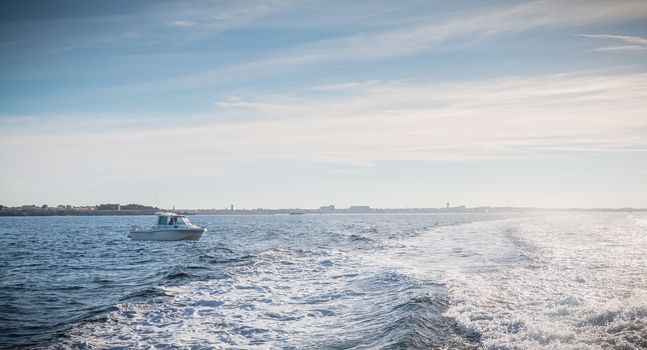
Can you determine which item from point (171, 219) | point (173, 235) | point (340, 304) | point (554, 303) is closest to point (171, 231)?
point (173, 235)

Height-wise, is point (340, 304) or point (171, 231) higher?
point (171, 231)

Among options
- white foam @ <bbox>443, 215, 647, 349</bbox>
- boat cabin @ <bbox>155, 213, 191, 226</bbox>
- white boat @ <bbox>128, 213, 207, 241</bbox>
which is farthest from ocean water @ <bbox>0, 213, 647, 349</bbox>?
boat cabin @ <bbox>155, 213, 191, 226</bbox>

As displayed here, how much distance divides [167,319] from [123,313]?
1925 millimetres

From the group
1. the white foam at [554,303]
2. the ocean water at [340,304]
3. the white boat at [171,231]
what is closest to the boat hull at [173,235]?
the white boat at [171,231]

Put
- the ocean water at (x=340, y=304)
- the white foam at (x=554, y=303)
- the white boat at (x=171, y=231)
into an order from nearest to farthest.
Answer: the white foam at (x=554, y=303), the ocean water at (x=340, y=304), the white boat at (x=171, y=231)

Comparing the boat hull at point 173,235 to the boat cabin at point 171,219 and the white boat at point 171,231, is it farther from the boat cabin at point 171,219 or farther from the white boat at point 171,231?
the boat cabin at point 171,219

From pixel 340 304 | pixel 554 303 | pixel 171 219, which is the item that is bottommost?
pixel 340 304

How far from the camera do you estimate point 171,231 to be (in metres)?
48.5

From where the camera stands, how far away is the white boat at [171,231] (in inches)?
1912

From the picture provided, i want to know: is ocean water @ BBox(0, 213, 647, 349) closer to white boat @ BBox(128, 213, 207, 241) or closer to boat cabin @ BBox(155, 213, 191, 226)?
white boat @ BBox(128, 213, 207, 241)

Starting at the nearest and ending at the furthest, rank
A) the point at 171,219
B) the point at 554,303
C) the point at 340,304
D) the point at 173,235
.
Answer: the point at 554,303
the point at 340,304
the point at 173,235
the point at 171,219

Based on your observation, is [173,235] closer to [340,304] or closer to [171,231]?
[171,231]

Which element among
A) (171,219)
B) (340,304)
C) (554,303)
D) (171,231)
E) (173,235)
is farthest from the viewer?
(171,219)

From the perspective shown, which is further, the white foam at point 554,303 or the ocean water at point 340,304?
the ocean water at point 340,304
